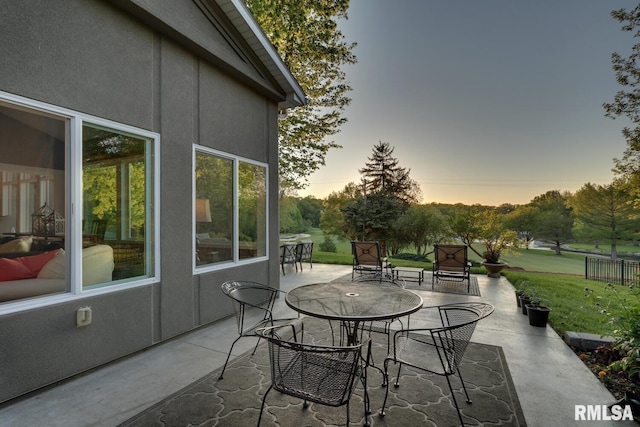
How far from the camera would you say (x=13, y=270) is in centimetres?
251

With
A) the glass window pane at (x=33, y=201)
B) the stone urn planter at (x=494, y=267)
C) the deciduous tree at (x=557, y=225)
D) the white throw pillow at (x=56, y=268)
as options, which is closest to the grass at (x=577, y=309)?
the stone urn planter at (x=494, y=267)

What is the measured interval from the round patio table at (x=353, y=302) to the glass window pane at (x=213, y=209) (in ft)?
6.15

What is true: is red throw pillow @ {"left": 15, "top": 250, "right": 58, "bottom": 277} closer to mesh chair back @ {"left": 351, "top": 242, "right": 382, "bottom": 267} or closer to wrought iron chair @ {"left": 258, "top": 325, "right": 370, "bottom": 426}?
wrought iron chair @ {"left": 258, "top": 325, "right": 370, "bottom": 426}

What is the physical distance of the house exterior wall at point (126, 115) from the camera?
92.7 inches

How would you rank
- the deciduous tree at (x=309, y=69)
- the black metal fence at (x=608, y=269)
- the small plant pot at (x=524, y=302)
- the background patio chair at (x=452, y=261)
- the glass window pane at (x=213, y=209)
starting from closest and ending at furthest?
the glass window pane at (x=213, y=209) → the small plant pot at (x=524, y=302) → the background patio chair at (x=452, y=261) → the deciduous tree at (x=309, y=69) → the black metal fence at (x=608, y=269)

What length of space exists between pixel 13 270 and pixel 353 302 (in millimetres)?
2941

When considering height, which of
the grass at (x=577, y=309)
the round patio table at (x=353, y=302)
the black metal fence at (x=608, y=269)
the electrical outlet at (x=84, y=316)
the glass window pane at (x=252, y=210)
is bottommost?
the black metal fence at (x=608, y=269)

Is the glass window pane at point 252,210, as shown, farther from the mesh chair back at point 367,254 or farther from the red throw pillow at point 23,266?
the mesh chair back at point 367,254

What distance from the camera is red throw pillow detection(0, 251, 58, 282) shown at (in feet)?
8.08

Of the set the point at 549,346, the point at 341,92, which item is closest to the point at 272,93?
the point at 549,346

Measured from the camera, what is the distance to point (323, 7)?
30.3 feet

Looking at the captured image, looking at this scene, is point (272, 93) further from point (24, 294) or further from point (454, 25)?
point (454, 25)

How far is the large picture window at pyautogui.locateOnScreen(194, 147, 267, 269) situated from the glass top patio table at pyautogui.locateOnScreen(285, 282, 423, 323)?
6.26ft

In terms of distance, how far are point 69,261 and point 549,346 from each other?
528cm
